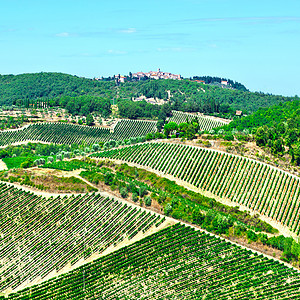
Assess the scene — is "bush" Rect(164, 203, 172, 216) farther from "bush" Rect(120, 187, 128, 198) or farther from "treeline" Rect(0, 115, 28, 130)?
"treeline" Rect(0, 115, 28, 130)

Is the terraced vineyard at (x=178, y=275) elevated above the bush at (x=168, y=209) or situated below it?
below

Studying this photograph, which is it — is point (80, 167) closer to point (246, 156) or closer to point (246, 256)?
point (246, 156)

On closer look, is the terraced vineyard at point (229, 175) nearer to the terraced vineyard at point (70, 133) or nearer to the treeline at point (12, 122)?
the terraced vineyard at point (70, 133)

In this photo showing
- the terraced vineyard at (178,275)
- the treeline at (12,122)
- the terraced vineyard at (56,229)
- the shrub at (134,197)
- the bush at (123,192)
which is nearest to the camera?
the terraced vineyard at (178,275)

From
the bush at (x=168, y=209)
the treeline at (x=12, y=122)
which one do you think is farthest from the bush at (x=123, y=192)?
the treeline at (x=12, y=122)

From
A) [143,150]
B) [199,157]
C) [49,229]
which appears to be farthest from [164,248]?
[143,150]

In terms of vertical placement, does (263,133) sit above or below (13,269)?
above
